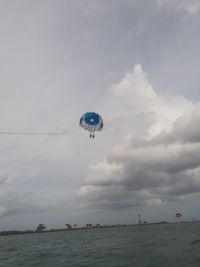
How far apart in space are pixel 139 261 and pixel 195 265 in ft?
27.4

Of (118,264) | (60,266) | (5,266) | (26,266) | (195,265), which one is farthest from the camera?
(5,266)

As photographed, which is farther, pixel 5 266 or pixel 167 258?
pixel 5 266

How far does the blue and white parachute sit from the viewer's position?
42312mm

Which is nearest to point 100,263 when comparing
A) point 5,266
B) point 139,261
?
point 139,261

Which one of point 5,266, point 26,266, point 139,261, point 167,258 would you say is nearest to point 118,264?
point 139,261

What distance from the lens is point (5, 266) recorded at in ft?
174

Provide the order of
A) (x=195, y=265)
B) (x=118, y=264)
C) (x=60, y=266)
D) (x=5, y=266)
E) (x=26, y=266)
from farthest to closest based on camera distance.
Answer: (x=5, y=266) → (x=26, y=266) → (x=60, y=266) → (x=118, y=264) → (x=195, y=265)

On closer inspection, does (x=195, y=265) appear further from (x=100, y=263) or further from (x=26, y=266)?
(x=26, y=266)

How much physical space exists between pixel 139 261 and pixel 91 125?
20.1m

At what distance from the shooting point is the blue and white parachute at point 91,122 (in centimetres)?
4231

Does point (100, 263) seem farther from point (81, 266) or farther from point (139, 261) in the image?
point (139, 261)

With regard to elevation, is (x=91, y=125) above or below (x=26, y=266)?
above

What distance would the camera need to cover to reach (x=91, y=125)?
140 feet

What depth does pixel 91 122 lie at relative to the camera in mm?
42750
